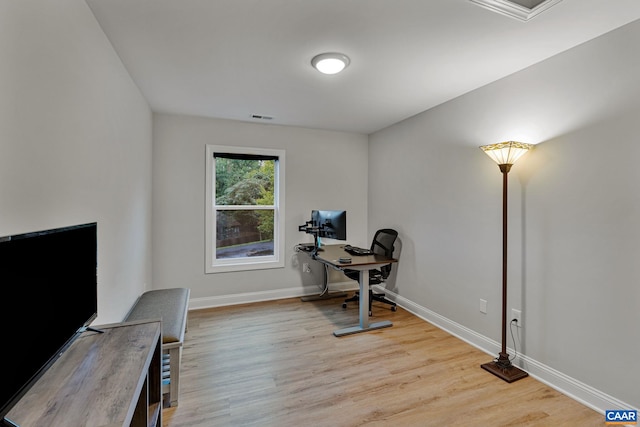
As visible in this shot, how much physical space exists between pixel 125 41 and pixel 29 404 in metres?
2.17

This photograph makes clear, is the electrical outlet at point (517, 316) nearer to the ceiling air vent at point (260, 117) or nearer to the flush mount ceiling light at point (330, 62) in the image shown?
the flush mount ceiling light at point (330, 62)

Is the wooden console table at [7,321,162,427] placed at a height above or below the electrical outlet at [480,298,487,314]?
above

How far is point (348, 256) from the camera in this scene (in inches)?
141

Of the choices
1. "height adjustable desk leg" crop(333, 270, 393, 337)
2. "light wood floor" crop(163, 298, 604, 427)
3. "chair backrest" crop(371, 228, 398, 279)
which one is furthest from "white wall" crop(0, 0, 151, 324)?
"chair backrest" crop(371, 228, 398, 279)

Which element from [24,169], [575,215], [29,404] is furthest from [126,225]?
[575,215]

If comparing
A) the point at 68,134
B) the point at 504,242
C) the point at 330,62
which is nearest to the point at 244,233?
the point at 330,62

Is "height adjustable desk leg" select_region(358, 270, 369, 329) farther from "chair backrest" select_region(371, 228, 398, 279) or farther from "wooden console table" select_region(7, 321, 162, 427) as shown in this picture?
"wooden console table" select_region(7, 321, 162, 427)

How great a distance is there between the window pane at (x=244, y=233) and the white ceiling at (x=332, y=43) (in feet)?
5.21

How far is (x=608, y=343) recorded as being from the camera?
1.95 m

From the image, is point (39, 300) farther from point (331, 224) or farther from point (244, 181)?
point (244, 181)

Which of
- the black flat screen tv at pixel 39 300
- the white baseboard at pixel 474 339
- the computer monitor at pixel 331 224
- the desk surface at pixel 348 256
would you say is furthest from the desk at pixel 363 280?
the black flat screen tv at pixel 39 300

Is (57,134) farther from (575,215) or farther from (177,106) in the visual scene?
(575,215)

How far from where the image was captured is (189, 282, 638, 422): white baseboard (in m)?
2.02

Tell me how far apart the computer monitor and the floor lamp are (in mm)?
1655
